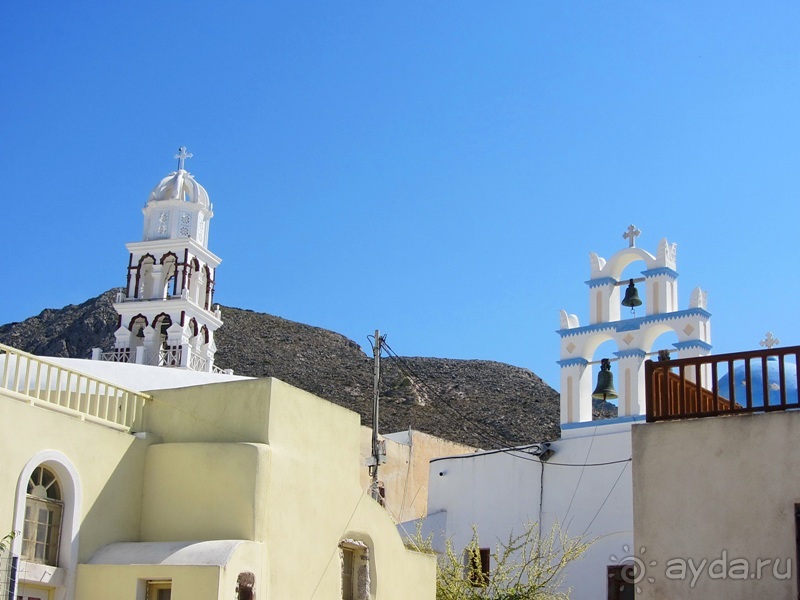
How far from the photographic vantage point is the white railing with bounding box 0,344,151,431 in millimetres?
13823

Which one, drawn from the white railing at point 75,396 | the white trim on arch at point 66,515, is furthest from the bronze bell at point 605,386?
the white trim on arch at point 66,515

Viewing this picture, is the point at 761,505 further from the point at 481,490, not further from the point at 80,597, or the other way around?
the point at 481,490

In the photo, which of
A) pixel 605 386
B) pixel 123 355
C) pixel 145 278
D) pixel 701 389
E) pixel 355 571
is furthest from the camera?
pixel 145 278

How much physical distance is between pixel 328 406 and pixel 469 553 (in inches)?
214

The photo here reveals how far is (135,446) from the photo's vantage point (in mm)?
15227

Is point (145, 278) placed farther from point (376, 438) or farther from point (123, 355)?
point (376, 438)

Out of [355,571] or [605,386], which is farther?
[605,386]

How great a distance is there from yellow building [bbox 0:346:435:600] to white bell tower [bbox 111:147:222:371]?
45.7 feet

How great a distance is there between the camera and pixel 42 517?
1380 centimetres

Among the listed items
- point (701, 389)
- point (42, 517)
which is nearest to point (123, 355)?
point (42, 517)

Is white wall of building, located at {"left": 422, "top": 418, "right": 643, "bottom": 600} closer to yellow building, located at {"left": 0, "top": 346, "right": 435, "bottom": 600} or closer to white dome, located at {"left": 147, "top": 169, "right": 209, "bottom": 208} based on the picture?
yellow building, located at {"left": 0, "top": 346, "right": 435, "bottom": 600}

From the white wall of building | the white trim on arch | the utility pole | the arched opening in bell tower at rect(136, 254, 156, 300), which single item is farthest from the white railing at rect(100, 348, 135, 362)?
the white trim on arch

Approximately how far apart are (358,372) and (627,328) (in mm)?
51008

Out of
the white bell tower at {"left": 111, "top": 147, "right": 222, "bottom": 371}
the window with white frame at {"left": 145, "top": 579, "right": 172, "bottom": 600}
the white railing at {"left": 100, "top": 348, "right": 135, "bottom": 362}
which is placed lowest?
the window with white frame at {"left": 145, "top": 579, "right": 172, "bottom": 600}
